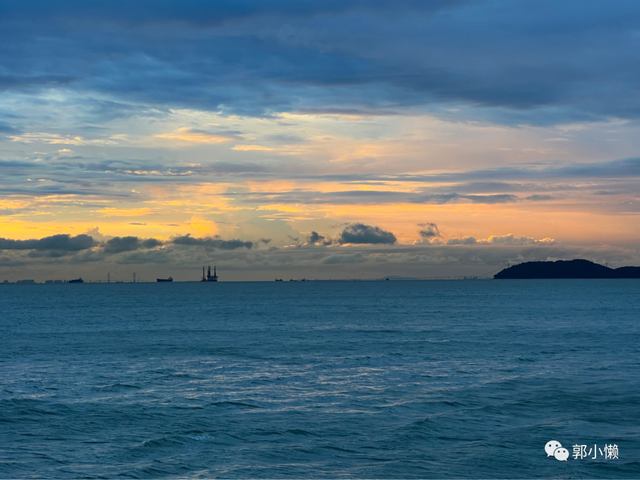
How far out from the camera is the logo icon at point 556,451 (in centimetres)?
2548

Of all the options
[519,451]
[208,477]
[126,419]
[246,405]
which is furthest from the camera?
[246,405]

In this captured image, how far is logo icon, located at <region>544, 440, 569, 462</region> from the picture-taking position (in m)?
25.5

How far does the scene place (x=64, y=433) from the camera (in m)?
29.8

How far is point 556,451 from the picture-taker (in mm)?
26125

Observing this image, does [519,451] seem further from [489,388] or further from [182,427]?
[182,427]

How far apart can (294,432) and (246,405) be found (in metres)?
6.38

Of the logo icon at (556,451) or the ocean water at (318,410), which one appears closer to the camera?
the ocean water at (318,410)

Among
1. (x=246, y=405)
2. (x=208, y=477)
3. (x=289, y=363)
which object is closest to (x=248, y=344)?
(x=289, y=363)

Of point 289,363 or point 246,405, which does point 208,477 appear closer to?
point 246,405

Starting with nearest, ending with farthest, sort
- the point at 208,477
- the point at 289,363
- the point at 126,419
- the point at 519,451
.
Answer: the point at 208,477, the point at 519,451, the point at 126,419, the point at 289,363

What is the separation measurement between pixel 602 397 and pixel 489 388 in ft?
23.1

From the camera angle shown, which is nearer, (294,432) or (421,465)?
(421,465)

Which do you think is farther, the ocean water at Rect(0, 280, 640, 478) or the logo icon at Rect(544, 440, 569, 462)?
the logo icon at Rect(544, 440, 569, 462)

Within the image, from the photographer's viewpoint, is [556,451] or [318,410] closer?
[556,451]
